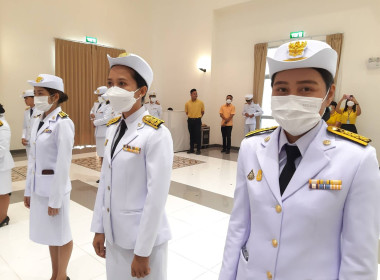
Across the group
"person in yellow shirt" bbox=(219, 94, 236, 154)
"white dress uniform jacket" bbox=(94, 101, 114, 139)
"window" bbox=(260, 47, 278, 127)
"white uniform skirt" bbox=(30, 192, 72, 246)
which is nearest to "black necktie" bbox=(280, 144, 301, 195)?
"white uniform skirt" bbox=(30, 192, 72, 246)

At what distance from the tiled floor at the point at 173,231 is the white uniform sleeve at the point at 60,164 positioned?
2.64 ft

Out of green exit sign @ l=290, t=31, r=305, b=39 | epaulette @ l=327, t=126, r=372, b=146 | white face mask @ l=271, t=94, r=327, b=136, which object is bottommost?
epaulette @ l=327, t=126, r=372, b=146

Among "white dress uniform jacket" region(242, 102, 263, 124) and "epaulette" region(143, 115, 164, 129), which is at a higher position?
"epaulette" region(143, 115, 164, 129)

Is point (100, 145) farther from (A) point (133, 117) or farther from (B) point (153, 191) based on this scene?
(B) point (153, 191)

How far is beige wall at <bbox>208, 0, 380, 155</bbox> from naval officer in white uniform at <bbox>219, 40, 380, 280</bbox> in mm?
6858

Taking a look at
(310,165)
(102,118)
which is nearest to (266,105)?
(102,118)

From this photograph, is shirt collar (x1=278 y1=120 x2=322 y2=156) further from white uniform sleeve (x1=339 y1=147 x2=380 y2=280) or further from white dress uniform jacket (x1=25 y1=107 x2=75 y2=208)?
white dress uniform jacket (x1=25 y1=107 x2=75 y2=208)

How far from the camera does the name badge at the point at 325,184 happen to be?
0.86m

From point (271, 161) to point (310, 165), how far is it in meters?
0.13

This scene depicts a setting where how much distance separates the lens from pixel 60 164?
204 centimetres

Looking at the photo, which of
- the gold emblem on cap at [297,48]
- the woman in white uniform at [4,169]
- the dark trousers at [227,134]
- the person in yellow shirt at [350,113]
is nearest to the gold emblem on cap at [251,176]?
the gold emblem on cap at [297,48]

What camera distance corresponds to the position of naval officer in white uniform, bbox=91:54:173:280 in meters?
1.35

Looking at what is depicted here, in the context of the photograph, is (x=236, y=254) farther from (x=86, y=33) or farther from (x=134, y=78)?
(x=86, y=33)

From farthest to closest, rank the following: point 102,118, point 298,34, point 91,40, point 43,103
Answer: point 91,40 < point 298,34 < point 102,118 < point 43,103
